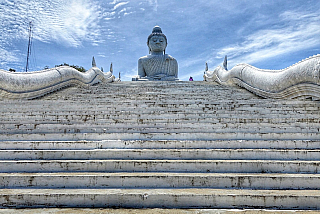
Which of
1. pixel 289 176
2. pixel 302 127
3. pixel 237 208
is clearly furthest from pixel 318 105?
pixel 237 208

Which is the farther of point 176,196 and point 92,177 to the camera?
point 92,177

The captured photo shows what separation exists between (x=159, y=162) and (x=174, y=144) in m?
0.45

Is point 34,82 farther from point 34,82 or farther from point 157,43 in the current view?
point 157,43

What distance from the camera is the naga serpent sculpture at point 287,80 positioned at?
4570 millimetres

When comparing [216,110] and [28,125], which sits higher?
[216,110]

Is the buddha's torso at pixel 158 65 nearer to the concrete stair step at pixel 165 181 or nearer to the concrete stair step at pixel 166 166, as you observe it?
the concrete stair step at pixel 166 166

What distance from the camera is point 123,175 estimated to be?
2408mm

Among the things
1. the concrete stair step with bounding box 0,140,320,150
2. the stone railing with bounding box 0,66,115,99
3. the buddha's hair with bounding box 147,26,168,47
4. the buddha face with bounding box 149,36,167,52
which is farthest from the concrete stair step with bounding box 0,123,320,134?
the buddha's hair with bounding box 147,26,168,47

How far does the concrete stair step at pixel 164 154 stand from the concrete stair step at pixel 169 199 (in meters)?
0.54

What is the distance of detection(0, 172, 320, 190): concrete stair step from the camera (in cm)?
231

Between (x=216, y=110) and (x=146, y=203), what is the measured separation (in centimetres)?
270

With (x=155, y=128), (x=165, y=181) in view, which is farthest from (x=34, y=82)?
(x=165, y=181)

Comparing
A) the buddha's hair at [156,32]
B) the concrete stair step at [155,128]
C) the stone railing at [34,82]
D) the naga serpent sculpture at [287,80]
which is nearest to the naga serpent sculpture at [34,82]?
the stone railing at [34,82]

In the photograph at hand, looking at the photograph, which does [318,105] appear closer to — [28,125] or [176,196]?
[176,196]
